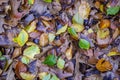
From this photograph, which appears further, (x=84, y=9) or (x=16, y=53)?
(x=84, y=9)

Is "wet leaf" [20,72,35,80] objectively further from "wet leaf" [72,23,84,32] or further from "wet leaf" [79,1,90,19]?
"wet leaf" [79,1,90,19]

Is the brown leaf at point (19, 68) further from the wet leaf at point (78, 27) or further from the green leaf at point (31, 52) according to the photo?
the wet leaf at point (78, 27)

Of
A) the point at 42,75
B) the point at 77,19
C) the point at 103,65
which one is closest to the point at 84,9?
the point at 77,19

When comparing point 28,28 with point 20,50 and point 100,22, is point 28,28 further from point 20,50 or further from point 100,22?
point 100,22

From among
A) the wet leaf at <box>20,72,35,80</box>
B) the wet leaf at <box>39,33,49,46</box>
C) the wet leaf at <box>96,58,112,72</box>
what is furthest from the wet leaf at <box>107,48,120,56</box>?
the wet leaf at <box>20,72,35,80</box>

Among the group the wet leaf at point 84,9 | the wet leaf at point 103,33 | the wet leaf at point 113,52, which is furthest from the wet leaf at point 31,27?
the wet leaf at point 113,52

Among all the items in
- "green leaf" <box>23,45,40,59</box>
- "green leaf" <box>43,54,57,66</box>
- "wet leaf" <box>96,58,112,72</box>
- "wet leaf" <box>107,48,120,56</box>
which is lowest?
"wet leaf" <box>96,58,112,72</box>

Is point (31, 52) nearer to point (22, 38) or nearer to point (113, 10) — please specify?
point (22, 38)

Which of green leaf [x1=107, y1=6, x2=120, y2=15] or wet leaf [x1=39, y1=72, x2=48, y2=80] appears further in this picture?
green leaf [x1=107, y1=6, x2=120, y2=15]
